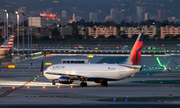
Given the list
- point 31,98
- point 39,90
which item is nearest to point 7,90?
point 39,90

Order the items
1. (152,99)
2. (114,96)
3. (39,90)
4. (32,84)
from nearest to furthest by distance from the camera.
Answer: (152,99) → (114,96) → (39,90) → (32,84)

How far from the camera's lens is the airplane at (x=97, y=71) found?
4144 cm

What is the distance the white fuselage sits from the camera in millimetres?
41406

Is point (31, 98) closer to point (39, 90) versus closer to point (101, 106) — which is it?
point (39, 90)

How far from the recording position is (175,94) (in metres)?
36.3

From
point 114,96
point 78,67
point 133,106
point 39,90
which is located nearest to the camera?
point 133,106

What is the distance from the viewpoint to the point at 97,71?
1673 inches

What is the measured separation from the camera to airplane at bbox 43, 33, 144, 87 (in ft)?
136

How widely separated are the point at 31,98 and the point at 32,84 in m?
11.5

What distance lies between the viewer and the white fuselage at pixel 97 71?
4141 cm

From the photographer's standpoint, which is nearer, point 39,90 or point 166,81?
point 39,90

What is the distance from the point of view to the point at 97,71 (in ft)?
139

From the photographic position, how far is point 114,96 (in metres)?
35.8

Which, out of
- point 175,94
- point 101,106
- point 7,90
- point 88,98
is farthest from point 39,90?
point 175,94
